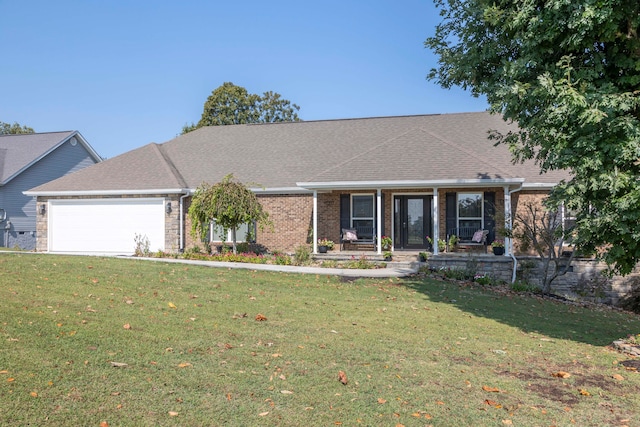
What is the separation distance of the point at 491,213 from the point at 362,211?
4572 millimetres

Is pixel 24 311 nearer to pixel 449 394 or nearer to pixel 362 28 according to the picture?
pixel 449 394

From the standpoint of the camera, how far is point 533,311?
33.0 ft

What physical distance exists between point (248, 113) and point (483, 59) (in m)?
32.8

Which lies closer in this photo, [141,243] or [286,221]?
[286,221]

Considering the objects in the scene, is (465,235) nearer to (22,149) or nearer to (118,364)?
(118,364)

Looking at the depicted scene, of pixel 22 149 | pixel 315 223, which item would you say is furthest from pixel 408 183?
pixel 22 149

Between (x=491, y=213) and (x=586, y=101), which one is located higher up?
(x=586, y=101)

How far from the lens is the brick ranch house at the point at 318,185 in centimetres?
1686

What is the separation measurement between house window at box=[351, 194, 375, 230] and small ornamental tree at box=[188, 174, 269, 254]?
11.1 feet

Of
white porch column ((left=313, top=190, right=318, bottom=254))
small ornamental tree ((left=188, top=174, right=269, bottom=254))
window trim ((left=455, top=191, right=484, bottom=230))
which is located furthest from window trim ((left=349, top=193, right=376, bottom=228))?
small ornamental tree ((left=188, top=174, right=269, bottom=254))

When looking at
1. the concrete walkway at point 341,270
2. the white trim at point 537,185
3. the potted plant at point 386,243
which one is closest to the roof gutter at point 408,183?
the white trim at point 537,185

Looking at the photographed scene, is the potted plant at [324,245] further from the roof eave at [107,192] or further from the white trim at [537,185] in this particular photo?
the white trim at [537,185]

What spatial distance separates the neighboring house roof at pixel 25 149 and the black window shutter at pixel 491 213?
79.0ft

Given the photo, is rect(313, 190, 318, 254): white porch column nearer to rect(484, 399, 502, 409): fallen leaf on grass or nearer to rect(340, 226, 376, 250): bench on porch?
rect(340, 226, 376, 250): bench on porch
